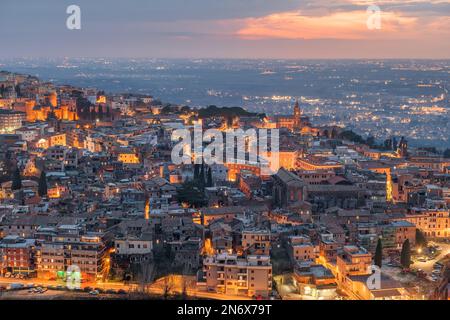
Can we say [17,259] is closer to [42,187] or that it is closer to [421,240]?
[42,187]

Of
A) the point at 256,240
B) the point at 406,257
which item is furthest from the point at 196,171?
the point at 406,257

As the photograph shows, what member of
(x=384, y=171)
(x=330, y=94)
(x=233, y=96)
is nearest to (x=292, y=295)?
(x=384, y=171)

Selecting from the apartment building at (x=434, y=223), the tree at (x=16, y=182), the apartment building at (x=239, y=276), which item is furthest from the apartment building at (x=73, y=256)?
the apartment building at (x=434, y=223)

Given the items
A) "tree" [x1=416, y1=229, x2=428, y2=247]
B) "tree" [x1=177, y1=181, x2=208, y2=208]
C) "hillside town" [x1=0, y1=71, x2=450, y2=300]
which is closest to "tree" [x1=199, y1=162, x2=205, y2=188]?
"hillside town" [x1=0, y1=71, x2=450, y2=300]

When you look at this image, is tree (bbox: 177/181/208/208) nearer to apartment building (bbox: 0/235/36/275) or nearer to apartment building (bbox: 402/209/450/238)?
apartment building (bbox: 0/235/36/275)

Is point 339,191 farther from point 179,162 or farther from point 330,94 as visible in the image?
point 330,94

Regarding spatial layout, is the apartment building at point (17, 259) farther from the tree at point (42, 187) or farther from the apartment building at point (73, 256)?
the tree at point (42, 187)

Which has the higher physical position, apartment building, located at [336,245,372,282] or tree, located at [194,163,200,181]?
tree, located at [194,163,200,181]
